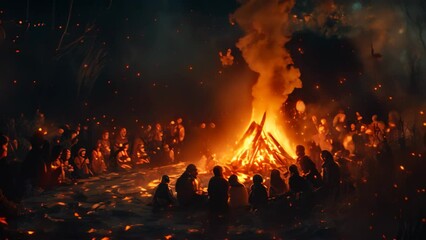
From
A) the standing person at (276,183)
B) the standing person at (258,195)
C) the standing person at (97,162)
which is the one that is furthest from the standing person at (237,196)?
the standing person at (97,162)

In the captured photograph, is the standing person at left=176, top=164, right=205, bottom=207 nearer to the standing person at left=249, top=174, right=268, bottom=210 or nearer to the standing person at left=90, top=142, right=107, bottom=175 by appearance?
the standing person at left=249, top=174, right=268, bottom=210

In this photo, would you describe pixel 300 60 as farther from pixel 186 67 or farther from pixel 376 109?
pixel 186 67

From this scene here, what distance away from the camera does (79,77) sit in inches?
776

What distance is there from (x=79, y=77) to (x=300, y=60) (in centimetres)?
1344

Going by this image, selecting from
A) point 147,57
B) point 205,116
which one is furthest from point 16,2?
point 205,116

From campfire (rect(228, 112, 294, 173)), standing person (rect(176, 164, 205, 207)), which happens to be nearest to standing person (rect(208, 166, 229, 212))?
standing person (rect(176, 164, 205, 207))

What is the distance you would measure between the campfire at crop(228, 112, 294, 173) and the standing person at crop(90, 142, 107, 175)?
17.1 ft

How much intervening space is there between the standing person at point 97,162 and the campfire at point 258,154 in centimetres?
521

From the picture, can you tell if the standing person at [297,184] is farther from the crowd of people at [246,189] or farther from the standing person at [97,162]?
the standing person at [97,162]

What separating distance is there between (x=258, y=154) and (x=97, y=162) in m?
6.50

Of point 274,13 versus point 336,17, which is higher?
point 336,17

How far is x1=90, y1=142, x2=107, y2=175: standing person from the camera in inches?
559

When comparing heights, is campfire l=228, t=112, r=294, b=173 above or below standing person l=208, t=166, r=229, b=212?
above

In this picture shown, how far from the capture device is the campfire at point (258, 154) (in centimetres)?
1378
